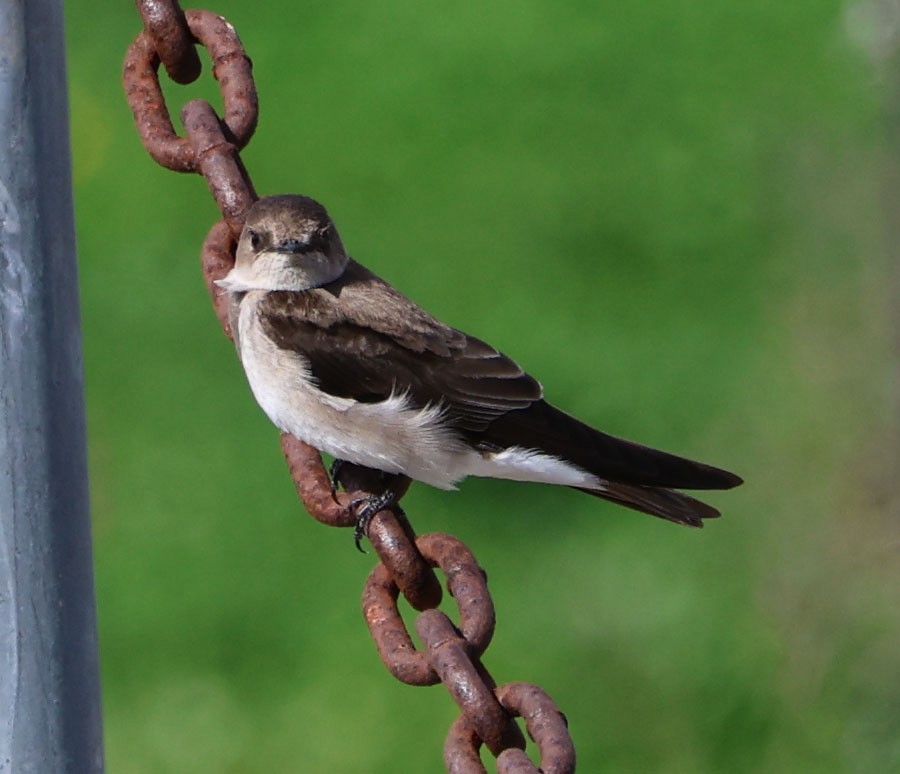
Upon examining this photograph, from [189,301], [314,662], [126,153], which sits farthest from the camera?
[126,153]

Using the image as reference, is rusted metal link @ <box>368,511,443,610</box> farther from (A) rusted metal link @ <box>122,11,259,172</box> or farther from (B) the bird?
(B) the bird

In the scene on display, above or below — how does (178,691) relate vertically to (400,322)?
below

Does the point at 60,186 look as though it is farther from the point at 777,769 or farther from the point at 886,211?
the point at 886,211

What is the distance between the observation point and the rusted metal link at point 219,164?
9.36 feet

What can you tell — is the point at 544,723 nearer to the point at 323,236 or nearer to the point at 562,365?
the point at 323,236

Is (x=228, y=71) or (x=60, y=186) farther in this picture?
(x=228, y=71)

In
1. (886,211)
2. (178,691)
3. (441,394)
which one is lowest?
(178,691)

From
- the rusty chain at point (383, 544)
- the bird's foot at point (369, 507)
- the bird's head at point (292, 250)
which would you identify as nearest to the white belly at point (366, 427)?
the bird's head at point (292, 250)

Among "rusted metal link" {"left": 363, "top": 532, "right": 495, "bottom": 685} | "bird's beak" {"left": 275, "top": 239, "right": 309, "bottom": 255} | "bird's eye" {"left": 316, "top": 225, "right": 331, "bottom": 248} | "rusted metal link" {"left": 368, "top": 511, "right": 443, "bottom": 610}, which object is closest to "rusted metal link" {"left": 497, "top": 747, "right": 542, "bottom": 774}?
"rusted metal link" {"left": 363, "top": 532, "right": 495, "bottom": 685}

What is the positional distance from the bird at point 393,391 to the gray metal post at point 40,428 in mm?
1435

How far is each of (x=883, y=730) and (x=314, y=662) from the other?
1.66 meters

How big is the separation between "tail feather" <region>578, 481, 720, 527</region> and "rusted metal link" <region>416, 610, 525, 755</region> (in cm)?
122

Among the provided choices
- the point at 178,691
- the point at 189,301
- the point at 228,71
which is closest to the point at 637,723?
Result: the point at 178,691

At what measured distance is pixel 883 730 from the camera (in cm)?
504
